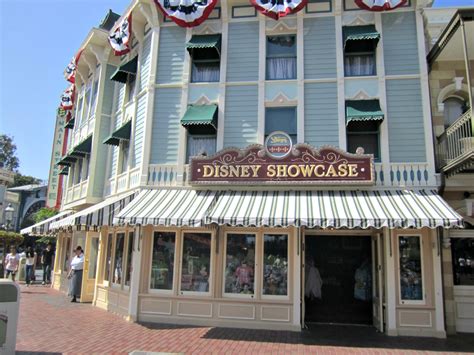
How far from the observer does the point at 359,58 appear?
40.6 ft

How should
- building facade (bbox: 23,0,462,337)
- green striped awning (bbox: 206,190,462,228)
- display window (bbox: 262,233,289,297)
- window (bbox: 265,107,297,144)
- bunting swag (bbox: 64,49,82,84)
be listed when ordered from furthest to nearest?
bunting swag (bbox: 64,49,82,84), window (bbox: 265,107,297,144), display window (bbox: 262,233,289,297), building facade (bbox: 23,0,462,337), green striped awning (bbox: 206,190,462,228)

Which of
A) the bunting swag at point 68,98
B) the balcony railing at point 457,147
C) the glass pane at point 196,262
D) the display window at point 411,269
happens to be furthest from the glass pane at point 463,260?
the bunting swag at point 68,98

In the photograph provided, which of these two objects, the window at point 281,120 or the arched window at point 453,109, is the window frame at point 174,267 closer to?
the window at point 281,120

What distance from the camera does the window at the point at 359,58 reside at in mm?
12180

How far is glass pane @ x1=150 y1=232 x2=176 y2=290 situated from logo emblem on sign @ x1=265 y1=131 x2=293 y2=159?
3805mm

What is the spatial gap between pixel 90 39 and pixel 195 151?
7708mm

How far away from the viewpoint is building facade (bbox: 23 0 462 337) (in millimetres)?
10555

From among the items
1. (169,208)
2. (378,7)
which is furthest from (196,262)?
(378,7)

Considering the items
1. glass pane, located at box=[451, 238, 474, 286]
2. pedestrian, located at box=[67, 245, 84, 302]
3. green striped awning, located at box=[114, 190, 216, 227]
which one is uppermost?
green striped awning, located at box=[114, 190, 216, 227]

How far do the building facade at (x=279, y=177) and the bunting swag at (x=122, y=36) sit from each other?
1.13 feet

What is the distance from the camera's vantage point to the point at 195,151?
40.8ft

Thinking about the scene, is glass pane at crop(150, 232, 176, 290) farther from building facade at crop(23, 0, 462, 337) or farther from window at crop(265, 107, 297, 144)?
window at crop(265, 107, 297, 144)

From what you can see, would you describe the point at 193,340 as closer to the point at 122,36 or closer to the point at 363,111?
the point at 363,111

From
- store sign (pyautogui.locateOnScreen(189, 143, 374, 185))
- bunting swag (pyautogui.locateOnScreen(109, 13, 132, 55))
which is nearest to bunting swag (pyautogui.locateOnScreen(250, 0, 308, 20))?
store sign (pyautogui.locateOnScreen(189, 143, 374, 185))
